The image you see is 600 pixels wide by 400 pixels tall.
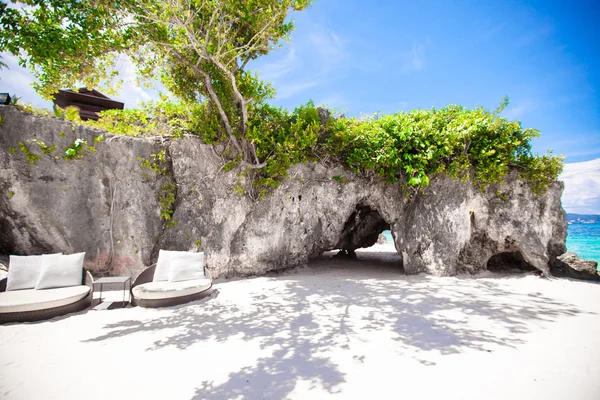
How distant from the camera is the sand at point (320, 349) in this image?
110 inches

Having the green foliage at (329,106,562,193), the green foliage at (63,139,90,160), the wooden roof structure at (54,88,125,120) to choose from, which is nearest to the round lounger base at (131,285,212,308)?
the green foliage at (63,139,90,160)

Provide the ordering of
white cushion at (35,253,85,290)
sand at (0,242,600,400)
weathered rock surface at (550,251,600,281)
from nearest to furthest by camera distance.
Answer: sand at (0,242,600,400) < white cushion at (35,253,85,290) < weathered rock surface at (550,251,600,281)

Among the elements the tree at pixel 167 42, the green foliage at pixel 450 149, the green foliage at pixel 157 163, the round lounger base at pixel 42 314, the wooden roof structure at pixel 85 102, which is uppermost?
the wooden roof structure at pixel 85 102

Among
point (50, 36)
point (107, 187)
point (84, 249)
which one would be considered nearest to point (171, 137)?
point (107, 187)

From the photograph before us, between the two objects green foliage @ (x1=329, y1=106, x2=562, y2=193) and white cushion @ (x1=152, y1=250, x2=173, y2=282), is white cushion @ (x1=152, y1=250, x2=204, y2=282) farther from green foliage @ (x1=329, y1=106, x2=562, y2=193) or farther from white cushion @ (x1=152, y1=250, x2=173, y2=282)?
green foliage @ (x1=329, y1=106, x2=562, y2=193)

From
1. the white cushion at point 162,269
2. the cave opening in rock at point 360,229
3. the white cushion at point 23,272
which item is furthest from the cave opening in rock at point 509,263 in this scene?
the white cushion at point 23,272

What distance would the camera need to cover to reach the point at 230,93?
820 cm

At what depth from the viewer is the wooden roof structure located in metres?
14.7

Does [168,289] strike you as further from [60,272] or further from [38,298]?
[60,272]

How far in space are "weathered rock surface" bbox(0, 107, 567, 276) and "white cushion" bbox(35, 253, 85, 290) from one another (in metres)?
1.65

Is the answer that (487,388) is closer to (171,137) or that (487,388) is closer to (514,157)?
(514,157)

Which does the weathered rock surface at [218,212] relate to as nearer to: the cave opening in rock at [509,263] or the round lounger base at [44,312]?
the cave opening in rock at [509,263]

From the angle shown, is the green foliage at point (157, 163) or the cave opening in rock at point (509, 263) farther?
the cave opening in rock at point (509, 263)

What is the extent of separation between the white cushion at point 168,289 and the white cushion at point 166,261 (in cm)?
25
